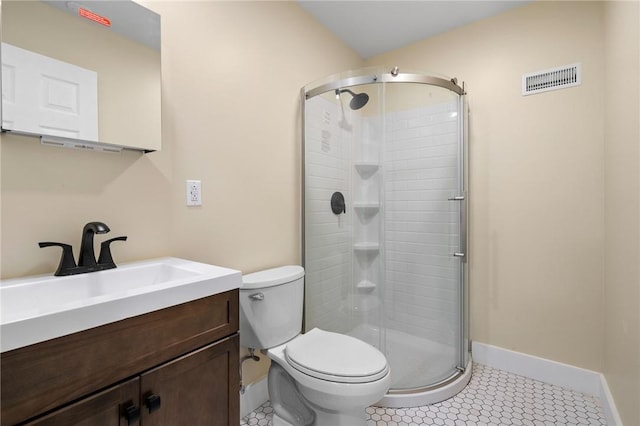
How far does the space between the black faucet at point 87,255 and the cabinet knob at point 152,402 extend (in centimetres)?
50

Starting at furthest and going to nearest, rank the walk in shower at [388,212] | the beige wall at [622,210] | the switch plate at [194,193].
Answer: the walk in shower at [388,212] < the switch plate at [194,193] < the beige wall at [622,210]

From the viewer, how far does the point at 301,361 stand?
53.8 inches

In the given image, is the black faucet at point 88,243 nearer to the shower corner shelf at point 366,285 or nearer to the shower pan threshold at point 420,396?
the shower corner shelf at point 366,285

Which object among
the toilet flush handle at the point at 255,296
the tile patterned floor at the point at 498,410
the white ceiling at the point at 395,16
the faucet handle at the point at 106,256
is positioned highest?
the white ceiling at the point at 395,16

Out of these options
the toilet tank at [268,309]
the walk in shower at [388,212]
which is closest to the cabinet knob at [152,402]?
the toilet tank at [268,309]

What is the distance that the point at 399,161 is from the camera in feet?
6.72

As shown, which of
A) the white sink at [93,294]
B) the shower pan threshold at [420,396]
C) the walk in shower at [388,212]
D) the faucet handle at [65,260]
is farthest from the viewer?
the walk in shower at [388,212]

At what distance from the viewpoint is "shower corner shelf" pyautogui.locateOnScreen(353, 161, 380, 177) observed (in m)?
1.99

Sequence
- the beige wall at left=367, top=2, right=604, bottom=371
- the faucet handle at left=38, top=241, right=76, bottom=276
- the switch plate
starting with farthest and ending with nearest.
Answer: the beige wall at left=367, top=2, right=604, bottom=371, the switch plate, the faucet handle at left=38, top=241, right=76, bottom=276

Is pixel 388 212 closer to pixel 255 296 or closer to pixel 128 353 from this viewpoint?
pixel 255 296

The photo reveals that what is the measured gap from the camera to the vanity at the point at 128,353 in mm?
668

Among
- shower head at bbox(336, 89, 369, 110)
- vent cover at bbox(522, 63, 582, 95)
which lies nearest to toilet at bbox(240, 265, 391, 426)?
shower head at bbox(336, 89, 369, 110)

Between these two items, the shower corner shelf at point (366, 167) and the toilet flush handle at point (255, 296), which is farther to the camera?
the shower corner shelf at point (366, 167)

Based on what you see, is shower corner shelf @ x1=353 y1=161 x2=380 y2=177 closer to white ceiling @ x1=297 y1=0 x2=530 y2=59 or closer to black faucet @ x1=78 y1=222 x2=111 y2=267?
white ceiling @ x1=297 y1=0 x2=530 y2=59
